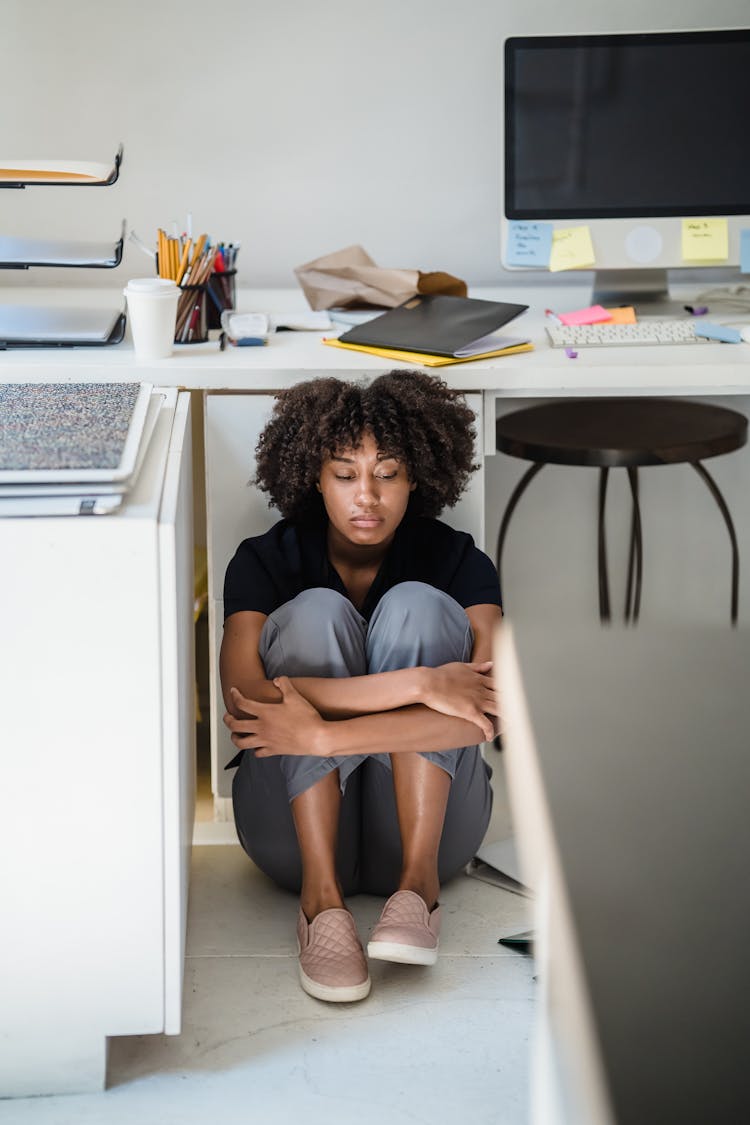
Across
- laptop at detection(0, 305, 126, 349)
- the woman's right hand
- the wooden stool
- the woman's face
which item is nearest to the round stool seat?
the wooden stool

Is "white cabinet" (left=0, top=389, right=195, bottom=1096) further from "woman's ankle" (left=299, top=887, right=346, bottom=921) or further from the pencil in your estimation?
the pencil

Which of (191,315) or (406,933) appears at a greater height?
(191,315)

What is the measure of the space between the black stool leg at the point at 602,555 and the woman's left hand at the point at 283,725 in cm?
97

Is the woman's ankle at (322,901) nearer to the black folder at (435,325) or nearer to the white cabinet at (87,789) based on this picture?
the white cabinet at (87,789)

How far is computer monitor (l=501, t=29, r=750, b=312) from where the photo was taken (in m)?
2.06

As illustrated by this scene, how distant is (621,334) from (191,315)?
656 millimetres

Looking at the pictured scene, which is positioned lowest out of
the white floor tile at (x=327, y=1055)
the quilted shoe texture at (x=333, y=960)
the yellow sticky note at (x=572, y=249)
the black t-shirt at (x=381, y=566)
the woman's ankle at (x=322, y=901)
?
the white floor tile at (x=327, y=1055)

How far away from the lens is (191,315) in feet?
6.19

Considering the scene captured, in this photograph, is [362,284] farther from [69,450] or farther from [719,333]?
[69,450]

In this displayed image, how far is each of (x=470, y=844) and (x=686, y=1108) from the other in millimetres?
1293

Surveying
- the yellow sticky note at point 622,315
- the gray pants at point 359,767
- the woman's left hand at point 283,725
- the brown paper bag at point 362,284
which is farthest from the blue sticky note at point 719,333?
the woman's left hand at point 283,725

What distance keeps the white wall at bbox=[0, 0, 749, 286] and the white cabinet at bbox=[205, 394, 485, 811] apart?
70 cm

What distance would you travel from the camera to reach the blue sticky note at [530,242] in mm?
2102

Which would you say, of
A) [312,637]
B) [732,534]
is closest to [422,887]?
[312,637]
